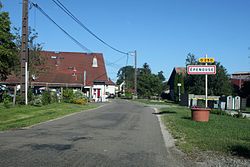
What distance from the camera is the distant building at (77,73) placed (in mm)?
58156

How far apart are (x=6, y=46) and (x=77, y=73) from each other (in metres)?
29.5

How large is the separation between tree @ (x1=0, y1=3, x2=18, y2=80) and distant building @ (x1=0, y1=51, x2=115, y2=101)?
17863mm

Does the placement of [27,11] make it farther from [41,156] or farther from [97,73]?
[97,73]

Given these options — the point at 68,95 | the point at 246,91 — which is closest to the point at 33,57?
the point at 68,95

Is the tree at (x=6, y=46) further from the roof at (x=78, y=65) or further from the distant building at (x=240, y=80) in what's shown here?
the distant building at (x=240, y=80)

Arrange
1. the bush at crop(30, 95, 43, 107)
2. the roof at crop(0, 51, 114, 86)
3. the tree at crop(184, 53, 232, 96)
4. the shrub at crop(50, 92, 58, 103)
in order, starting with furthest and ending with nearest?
1. the roof at crop(0, 51, 114, 86)
2. the tree at crop(184, 53, 232, 96)
3. the shrub at crop(50, 92, 58, 103)
4. the bush at crop(30, 95, 43, 107)

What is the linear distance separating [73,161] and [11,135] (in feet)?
16.9

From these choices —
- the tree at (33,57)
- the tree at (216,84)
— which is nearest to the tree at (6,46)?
the tree at (33,57)

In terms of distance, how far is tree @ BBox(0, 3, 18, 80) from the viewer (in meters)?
34.8

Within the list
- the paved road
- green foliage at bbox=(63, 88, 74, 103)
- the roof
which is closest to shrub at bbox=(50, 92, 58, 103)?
green foliage at bbox=(63, 88, 74, 103)

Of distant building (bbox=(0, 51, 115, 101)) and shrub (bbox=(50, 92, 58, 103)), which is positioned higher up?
distant building (bbox=(0, 51, 115, 101))

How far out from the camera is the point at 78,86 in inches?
2248

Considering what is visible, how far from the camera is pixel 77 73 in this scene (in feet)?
214

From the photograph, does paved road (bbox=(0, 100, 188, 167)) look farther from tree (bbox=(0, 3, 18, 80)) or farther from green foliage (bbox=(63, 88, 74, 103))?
green foliage (bbox=(63, 88, 74, 103))
